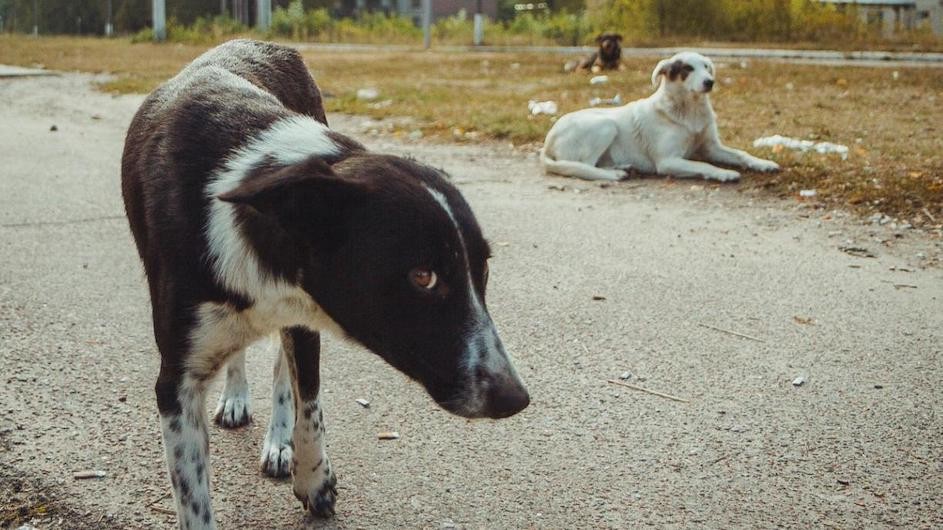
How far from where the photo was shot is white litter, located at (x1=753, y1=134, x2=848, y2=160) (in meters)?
8.55

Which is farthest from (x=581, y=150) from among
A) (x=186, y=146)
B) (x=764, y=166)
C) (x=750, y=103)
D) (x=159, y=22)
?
(x=159, y=22)

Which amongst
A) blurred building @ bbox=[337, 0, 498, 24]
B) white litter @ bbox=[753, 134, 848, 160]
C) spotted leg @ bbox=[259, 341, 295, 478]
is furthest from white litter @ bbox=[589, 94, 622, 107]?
blurred building @ bbox=[337, 0, 498, 24]

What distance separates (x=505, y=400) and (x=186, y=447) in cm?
91

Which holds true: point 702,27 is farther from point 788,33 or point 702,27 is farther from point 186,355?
point 186,355

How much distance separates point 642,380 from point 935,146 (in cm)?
569

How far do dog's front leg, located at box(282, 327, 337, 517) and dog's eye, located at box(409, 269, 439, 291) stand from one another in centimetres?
71

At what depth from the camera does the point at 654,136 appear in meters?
8.69

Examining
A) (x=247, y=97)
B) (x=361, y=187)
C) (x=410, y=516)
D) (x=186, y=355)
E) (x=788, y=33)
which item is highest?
(x=788, y=33)

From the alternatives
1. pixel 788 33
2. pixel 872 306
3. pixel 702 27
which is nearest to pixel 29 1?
pixel 702 27

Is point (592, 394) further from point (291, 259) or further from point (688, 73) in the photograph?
point (688, 73)

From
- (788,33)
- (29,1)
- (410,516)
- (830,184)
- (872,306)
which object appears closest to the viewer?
(410,516)

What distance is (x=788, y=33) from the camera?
1023 inches

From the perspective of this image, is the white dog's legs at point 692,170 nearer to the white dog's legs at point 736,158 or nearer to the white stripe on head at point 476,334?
the white dog's legs at point 736,158

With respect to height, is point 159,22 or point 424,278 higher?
point 159,22
